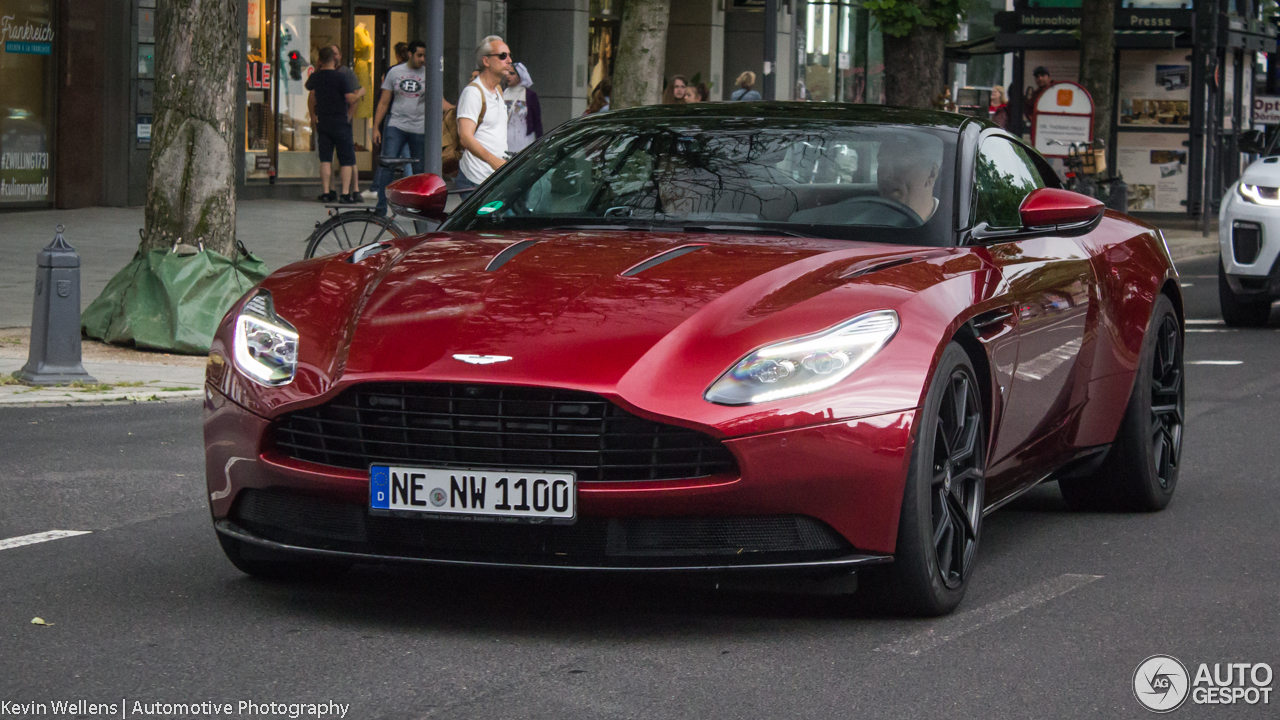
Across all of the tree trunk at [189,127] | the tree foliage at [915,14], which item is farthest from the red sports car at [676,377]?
the tree foliage at [915,14]

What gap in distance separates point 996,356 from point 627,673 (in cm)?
156

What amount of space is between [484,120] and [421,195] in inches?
275

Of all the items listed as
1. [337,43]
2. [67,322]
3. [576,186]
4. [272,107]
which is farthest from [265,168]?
[576,186]

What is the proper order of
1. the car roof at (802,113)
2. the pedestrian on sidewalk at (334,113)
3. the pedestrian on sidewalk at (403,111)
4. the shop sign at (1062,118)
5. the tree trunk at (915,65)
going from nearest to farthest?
the car roof at (802,113), the pedestrian on sidewalk at (403,111), the tree trunk at (915,65), the shop sign at (1062,118), the pedestrian on sidewalk at (334,113)

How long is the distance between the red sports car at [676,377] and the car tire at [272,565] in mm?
17

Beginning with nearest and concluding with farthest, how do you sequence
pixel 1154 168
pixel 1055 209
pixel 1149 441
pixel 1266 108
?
pixel 1055 209 → pixel 1149 441 → pixel 1154 168 → pixel 1266 108

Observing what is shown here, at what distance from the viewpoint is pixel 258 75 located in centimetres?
2347

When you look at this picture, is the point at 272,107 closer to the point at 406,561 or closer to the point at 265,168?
the point at 265,168

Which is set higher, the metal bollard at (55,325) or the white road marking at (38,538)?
the metal bollard at (55,325)

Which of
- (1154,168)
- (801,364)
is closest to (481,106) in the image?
(801,364)

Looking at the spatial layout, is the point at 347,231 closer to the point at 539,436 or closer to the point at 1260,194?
the point at 1260,194

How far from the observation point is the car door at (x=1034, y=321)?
17.9 ft

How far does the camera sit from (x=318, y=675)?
4.19 m

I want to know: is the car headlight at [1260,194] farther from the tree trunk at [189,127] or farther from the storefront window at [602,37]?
the storefront window at [602,37]
